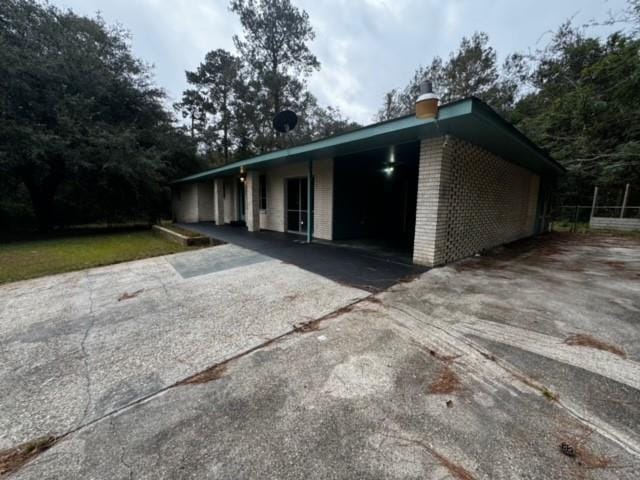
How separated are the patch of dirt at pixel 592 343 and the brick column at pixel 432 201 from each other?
239 cm

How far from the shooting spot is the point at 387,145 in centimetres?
A: 562

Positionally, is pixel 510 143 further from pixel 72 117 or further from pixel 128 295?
pixel 72 117

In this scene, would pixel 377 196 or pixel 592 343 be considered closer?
pixel 592 343

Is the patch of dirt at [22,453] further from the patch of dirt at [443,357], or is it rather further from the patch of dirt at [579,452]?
the patch of dirt at [579,452]

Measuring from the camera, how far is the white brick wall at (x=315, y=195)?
296 inches

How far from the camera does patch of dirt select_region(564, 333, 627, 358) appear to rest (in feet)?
7.14

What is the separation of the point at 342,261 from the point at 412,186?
6077mm

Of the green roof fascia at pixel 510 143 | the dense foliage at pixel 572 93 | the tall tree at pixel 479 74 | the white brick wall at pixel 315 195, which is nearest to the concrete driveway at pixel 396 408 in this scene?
the green roof fascia at pixel 510 143

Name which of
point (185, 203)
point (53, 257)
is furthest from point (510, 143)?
point (185, 203)

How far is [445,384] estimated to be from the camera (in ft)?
5.86

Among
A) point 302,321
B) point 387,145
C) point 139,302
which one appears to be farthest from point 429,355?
point 387,145

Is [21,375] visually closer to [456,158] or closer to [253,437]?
[253,437]

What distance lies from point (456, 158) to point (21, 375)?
6.14 meters

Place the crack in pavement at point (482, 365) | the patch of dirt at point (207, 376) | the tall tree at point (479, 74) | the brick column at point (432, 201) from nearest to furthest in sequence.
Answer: the crack in pavement at point (482, 365)
the patch of dirt at point (207, 376)
the brick column at point (432, 201)
the tall tree at point (479, 74)
